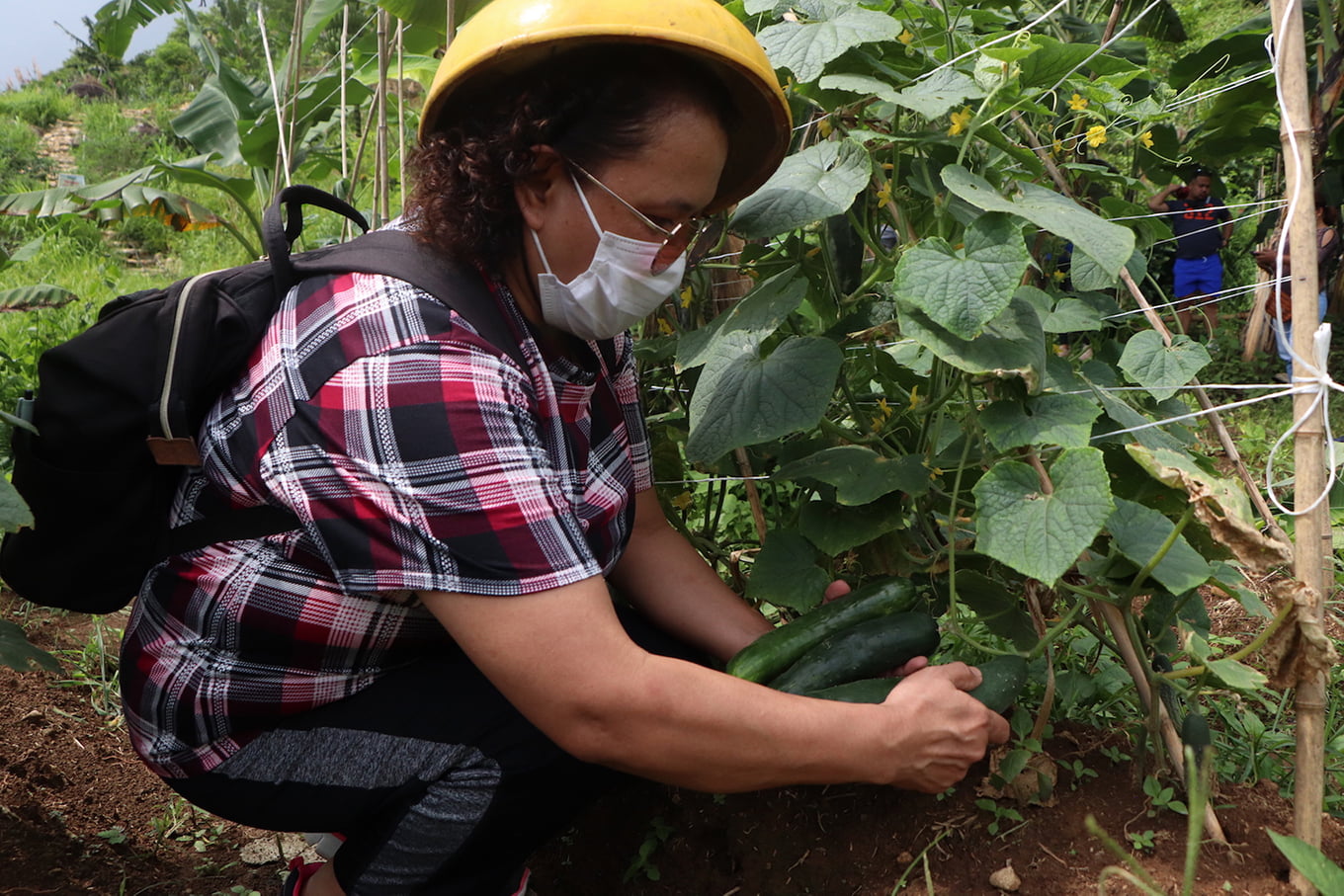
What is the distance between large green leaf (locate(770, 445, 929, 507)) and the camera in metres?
1.62

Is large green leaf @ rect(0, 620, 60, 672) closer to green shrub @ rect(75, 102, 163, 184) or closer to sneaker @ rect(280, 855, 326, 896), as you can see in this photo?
sneaker @ rect(280, 855, 326, 896)

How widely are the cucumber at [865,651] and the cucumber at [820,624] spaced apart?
0.02 m

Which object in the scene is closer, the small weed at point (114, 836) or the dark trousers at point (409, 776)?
the dark trousers at point (409, 776)

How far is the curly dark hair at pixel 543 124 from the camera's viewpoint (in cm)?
143

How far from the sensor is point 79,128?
11047mm

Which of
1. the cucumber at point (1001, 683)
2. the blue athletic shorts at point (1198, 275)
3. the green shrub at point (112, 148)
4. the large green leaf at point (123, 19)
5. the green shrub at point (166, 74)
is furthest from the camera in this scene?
the green shrub at point (166, 74)

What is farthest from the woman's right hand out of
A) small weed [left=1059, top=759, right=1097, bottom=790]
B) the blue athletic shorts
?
the blue athletic shorts

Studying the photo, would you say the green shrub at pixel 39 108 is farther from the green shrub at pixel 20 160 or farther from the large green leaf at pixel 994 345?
the large green leaf at pixel 994 345

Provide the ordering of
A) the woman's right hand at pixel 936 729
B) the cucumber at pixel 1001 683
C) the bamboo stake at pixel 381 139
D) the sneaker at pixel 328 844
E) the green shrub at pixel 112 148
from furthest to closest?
the green shrub at pixel 112 148, the bamboo stake at pixel 381 139, the sneaker at pixel 328 844, the cucumber at pixel 1001 683, the woman's right hand at pixel 936 729

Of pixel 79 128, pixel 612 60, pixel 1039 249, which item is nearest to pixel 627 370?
pixel 612 60

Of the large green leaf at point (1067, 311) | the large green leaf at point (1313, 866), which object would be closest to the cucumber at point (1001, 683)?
the large green leaf at point (1313, 866)

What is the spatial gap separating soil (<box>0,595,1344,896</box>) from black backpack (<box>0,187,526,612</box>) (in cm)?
75

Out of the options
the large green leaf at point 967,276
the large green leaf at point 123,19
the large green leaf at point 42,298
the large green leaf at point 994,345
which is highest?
the large green leaf at point 123,19

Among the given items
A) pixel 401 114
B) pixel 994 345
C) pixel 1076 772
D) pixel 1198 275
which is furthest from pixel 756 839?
pixel 1198 275
